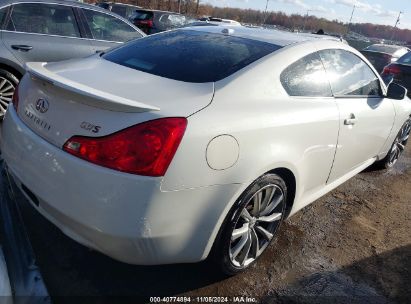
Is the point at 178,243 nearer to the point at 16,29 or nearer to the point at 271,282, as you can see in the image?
the point at 271,282

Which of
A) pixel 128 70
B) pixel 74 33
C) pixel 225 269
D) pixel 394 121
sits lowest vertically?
pixel 225 269

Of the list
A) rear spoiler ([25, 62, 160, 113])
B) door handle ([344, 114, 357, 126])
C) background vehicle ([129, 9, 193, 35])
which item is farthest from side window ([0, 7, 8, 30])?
background vehicle ([129, 9, 193, 35])

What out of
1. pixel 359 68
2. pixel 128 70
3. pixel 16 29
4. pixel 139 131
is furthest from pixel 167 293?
pixel 16 29

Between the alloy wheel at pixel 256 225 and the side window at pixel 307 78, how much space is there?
0.72m

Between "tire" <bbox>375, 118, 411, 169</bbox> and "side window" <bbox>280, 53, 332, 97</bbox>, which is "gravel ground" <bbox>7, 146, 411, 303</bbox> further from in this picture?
"tire" <bbox>375, 118, 411, 169</bbox>

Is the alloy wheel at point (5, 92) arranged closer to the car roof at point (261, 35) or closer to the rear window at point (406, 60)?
the car roof at point (261, 35)

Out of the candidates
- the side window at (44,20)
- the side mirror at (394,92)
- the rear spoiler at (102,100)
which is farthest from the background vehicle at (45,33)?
the side mirror at (394,92)

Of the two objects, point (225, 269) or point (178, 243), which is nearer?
point (178, 243)

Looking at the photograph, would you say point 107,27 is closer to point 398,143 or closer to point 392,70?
point 398,143

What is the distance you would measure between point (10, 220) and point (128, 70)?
135 cm

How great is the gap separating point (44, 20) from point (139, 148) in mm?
3840

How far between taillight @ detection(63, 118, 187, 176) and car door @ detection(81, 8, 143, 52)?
3.78 metres

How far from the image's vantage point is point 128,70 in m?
2.65

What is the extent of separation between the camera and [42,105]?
7.50 feet
